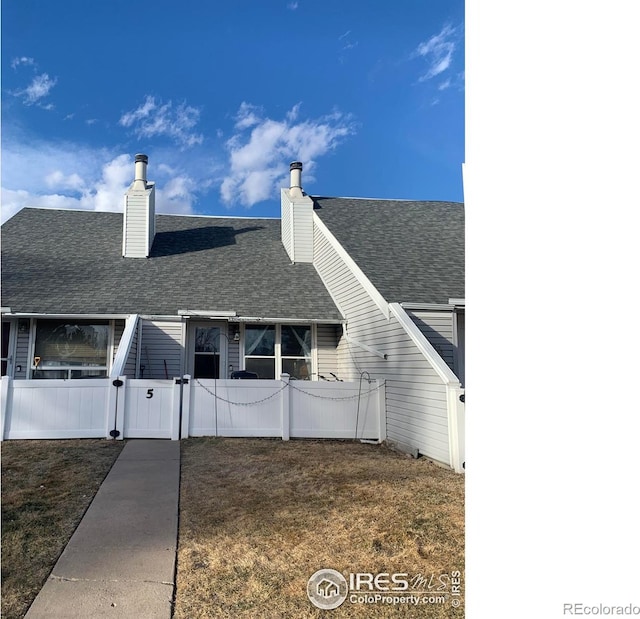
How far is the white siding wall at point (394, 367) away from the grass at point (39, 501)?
186 inches

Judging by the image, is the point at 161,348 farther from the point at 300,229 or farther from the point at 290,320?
the point at 300,229

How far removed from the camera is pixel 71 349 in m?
11.0

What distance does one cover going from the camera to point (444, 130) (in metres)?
4.91

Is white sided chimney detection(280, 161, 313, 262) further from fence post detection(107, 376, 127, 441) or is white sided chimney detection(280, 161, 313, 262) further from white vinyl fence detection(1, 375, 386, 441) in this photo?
fence post detection(107, 376, 127, 441)

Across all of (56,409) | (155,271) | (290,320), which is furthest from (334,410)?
(155,271)

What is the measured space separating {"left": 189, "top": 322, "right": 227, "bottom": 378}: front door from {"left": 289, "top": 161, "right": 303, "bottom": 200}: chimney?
17.7 ft

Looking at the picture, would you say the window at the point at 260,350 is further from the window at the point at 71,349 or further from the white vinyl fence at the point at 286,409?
the window at the point at 71,349

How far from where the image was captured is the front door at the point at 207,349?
11.6 metres

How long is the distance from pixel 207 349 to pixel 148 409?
330cm

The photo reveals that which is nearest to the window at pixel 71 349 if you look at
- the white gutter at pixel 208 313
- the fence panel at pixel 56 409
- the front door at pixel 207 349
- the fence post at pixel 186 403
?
the white gutter at pixel 208 313
